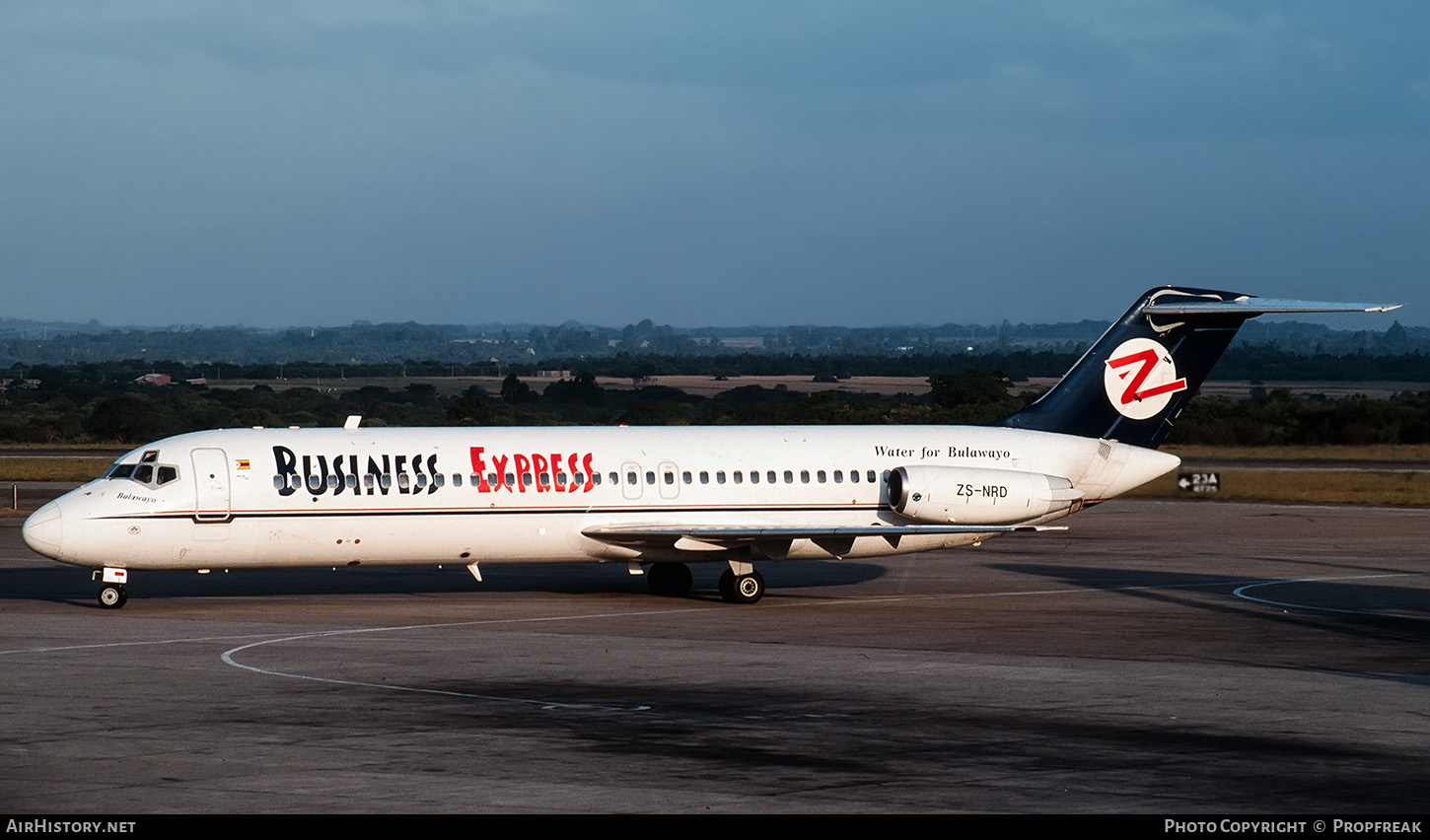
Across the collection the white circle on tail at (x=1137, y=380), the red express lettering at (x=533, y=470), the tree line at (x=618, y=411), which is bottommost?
the tree line at (x=618, y=411)

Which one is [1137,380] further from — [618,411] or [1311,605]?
[618,411]

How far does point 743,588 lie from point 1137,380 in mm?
8989

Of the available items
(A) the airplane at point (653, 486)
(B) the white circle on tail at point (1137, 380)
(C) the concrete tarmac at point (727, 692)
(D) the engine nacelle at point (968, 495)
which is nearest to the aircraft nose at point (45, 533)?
(A) the airplane at point (653, 486)

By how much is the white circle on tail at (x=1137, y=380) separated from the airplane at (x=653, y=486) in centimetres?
4

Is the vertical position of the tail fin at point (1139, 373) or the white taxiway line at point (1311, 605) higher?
the tail fin at point (1139, 373)

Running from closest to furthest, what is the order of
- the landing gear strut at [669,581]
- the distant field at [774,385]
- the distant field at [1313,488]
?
1. the landing gear strut at [669,581]
2. the distant field at [1313,488]
3. the distant field at [774,385]

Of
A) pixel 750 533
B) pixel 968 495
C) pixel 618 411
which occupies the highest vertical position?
pixel 968 495

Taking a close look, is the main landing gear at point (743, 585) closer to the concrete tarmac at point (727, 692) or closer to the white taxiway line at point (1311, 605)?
the concrete tarmac at point (727, 692)

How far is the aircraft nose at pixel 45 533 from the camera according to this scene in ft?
87.7

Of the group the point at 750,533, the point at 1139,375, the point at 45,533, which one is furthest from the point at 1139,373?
the point at 45,533

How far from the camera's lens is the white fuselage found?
2750 cm

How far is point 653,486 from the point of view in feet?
96.8

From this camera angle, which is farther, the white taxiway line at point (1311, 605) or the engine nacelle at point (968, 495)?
the engine nacelle at point (968, 495)

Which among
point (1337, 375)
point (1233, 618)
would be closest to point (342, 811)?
point (1233, 618)
